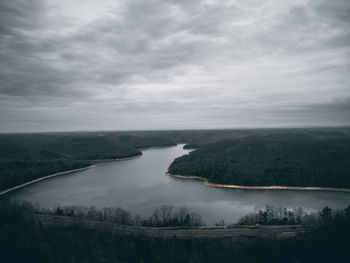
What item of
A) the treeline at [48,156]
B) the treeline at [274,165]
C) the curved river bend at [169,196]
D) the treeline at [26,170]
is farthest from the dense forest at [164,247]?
the treeline at [48,156]

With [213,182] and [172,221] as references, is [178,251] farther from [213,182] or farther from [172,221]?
[213,182]

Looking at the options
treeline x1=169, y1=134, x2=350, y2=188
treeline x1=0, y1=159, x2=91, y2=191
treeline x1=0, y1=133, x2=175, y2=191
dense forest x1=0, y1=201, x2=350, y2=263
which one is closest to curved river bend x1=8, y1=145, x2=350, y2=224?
treeline x1=169, y1=134, x2=350, y2=188

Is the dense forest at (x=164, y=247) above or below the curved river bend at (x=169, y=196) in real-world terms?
above

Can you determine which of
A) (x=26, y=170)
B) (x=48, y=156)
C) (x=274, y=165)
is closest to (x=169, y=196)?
(x=274, y=165)

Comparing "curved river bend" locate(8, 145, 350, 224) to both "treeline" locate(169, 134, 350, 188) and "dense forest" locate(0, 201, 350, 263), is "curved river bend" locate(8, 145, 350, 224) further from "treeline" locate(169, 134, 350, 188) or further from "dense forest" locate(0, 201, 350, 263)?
"dense forest" locate(0, 201, 350, 263)

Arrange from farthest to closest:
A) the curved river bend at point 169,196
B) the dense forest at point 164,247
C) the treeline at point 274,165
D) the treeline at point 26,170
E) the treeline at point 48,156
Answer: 1. the treeline at point 48,156
2. the treeline at point 26,170
3. the treeline at point 274,165
4. the curved river bend at point 169,196
5. the dense forest at point 164,247

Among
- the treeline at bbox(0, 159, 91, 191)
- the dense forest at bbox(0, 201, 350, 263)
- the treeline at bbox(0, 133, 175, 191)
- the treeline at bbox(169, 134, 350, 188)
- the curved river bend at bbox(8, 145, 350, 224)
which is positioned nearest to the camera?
the dense forest at bbox(0, 201, 350, 263)

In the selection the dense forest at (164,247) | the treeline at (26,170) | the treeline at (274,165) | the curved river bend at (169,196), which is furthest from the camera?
the treeline at (26,170)

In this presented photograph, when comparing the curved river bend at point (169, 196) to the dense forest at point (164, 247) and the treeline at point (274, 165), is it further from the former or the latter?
the dense forest at point (164, 247)
